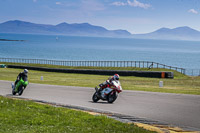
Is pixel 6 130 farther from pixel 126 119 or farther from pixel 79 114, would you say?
pixel 126 119

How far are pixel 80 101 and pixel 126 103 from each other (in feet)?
7.96

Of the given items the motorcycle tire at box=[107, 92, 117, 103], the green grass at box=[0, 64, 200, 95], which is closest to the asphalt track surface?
the motorcycle tire at box=[107, 92, 117, 103]

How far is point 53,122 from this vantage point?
37.0 feet

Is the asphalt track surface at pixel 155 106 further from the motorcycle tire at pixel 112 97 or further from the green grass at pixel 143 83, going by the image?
the green grass at pixel 143 83

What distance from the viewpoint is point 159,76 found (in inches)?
1737

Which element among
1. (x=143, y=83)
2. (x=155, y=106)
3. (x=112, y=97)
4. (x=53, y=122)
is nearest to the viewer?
(x=53, y=122)

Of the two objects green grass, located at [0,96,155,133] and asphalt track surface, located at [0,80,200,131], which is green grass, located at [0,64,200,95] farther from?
green grass, located at [0,96,155,133]

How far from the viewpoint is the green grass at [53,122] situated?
399 inches

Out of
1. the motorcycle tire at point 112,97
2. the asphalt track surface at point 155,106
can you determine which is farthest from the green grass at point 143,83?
the motorcycle tire at point 112,97

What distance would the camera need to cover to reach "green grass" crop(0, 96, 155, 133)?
1014 cm

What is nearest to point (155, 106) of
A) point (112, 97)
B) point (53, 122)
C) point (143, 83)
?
point (112, 97)

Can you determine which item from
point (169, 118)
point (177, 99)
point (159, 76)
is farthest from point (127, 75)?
point (169, 118)

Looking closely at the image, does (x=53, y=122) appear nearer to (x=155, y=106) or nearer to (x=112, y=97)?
(x=155, y=106)

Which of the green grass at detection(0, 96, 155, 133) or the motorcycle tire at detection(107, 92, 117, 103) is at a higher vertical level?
the motorcycle tire at detection(107, 92, 117, 103)
